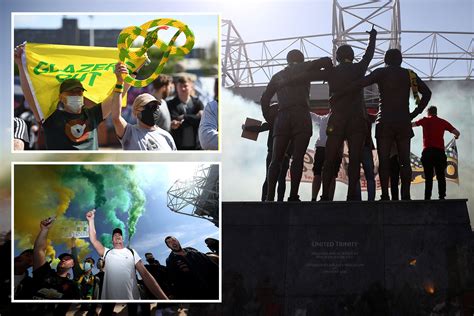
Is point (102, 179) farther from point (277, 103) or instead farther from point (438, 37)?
point (438, 37)

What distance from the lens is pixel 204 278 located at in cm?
823

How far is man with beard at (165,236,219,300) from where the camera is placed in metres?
8.25

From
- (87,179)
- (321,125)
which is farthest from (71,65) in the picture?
(321,125)

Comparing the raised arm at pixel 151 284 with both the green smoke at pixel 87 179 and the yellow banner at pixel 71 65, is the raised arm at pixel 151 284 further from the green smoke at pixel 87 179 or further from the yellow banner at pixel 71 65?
the yellow banner at pixel 71 65

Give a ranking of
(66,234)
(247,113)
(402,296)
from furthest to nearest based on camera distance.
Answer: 1. (247,113)
2. (66,234)
3. (402,296)

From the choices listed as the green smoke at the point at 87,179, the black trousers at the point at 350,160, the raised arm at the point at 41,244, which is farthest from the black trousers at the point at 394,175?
the raised arm at the point at 41,244

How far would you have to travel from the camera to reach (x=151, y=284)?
327 inches

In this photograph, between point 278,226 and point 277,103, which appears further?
point 277,103

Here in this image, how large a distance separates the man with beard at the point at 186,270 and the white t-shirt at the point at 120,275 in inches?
14.9

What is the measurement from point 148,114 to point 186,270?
5.84 feet

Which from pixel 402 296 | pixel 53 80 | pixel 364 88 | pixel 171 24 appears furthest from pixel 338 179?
pixel 53 80

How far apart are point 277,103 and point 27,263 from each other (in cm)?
328

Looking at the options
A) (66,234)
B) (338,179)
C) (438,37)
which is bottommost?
(66,234)

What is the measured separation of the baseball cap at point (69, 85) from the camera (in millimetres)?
8797
